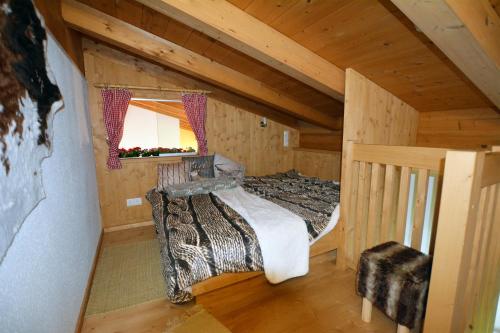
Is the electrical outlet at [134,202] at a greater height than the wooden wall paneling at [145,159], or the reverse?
the wooden wall paneling at [145,159]

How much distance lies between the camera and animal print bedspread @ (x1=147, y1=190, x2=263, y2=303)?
1551 mm

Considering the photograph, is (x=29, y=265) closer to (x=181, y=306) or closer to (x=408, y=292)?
(x=181, y=306)

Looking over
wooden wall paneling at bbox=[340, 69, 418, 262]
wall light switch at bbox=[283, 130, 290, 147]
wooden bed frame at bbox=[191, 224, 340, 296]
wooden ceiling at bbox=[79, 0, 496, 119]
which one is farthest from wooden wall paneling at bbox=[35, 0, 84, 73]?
wall light switch at bbox=[283, 130, 290, 147]

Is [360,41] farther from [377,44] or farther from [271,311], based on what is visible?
[271,311]

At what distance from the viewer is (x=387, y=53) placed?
170 centimetres

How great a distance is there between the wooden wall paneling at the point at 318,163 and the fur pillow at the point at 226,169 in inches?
52.3

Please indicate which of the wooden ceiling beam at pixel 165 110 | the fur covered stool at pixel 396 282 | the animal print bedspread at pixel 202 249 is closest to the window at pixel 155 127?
A: the wooden ceiling beam at pixel 165 110

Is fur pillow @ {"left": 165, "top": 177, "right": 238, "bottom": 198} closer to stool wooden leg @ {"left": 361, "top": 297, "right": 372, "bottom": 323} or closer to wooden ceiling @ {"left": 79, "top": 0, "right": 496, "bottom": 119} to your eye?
wooden ceiling @ {"left": 79, "top": 0, "right": 496, "bottom": 119}

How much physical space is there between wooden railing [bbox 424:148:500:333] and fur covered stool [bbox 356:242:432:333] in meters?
0.09

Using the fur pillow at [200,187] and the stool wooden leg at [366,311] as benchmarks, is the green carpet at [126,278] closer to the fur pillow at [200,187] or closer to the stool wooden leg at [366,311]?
the fur pillow at [200,187]

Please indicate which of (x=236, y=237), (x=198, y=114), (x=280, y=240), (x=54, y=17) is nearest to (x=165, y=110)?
(x=198, y=114)

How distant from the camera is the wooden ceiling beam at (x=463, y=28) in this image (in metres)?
1.07

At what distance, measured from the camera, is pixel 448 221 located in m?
1.14

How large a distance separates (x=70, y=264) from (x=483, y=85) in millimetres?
2922
